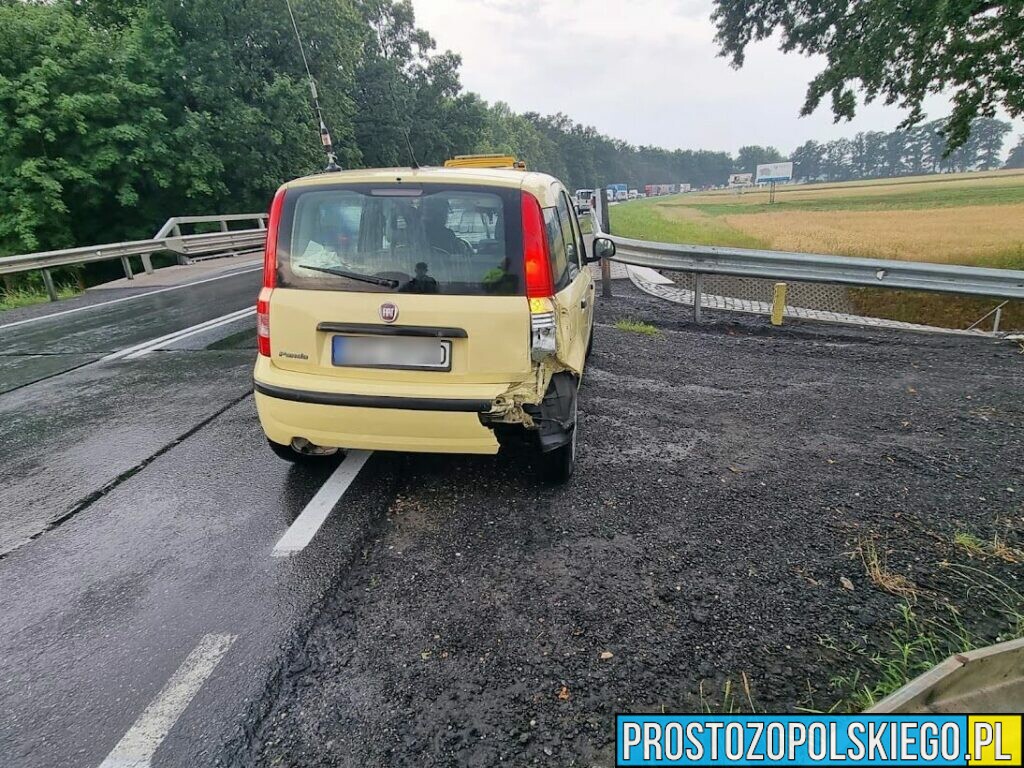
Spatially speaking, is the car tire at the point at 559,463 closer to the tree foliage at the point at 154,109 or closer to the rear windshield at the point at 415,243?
the rear windshield at the point at 415,243

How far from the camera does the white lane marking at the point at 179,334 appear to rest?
21.5 ft

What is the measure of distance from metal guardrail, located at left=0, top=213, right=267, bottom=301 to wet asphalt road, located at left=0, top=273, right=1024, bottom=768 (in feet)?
26.2

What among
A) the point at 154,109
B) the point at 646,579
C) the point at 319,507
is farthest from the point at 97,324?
the point at 154,109

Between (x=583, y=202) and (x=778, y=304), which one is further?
(x=583, y=202)

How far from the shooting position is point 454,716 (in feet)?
6.26

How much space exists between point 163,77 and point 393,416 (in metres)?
23.6

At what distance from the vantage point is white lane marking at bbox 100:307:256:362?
258 inches

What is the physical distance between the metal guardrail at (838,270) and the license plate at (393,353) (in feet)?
14.8

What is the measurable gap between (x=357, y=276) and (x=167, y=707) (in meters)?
2.06

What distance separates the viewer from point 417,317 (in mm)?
2926

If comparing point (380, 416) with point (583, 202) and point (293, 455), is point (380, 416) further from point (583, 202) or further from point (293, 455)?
point (583, 202)

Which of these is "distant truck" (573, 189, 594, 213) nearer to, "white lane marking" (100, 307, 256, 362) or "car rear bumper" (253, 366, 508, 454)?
"white lane marking" (100, 307, 256, 362)

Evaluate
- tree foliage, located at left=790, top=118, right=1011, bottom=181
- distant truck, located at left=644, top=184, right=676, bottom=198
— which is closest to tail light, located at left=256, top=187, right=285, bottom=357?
tree foliage, located at left=790, top=118, right=1011, bottom=181

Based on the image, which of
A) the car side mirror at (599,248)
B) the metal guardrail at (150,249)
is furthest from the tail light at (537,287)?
the metal guardrail at (150,249)
